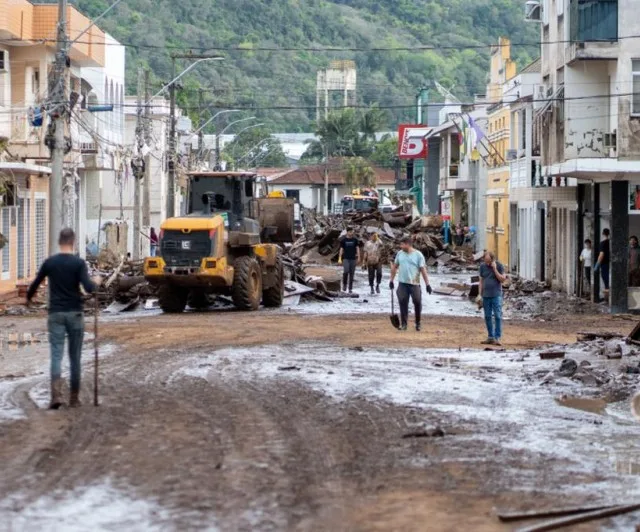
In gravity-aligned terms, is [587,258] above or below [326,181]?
below

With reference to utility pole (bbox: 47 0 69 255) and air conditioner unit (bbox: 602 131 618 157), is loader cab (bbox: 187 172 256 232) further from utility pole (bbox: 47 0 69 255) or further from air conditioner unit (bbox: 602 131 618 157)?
air conditioner unit (bbox: 602 131 618 157)

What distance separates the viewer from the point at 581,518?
905 centimetres

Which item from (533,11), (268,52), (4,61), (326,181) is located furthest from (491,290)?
(268,52)

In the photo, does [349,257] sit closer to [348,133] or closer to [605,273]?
[605,273]

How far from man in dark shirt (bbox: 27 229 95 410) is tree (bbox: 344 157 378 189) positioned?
12708 centimetres

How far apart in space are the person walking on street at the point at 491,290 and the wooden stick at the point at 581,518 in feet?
43.1

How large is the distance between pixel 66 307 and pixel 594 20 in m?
24.1

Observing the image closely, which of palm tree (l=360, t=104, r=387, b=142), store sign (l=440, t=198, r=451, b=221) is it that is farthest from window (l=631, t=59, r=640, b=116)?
palm tree (l=360, t=104, r=387, b=142)

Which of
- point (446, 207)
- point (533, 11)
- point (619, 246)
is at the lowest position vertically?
point (619, 246)

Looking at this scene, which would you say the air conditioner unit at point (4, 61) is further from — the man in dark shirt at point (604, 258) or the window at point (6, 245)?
the man in dark shirt at point (604, 258)

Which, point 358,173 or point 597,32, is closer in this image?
point 597,32

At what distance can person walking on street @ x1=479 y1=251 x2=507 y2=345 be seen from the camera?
2252 cm

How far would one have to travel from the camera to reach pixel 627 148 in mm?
33656

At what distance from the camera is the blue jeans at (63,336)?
46.0 ft
